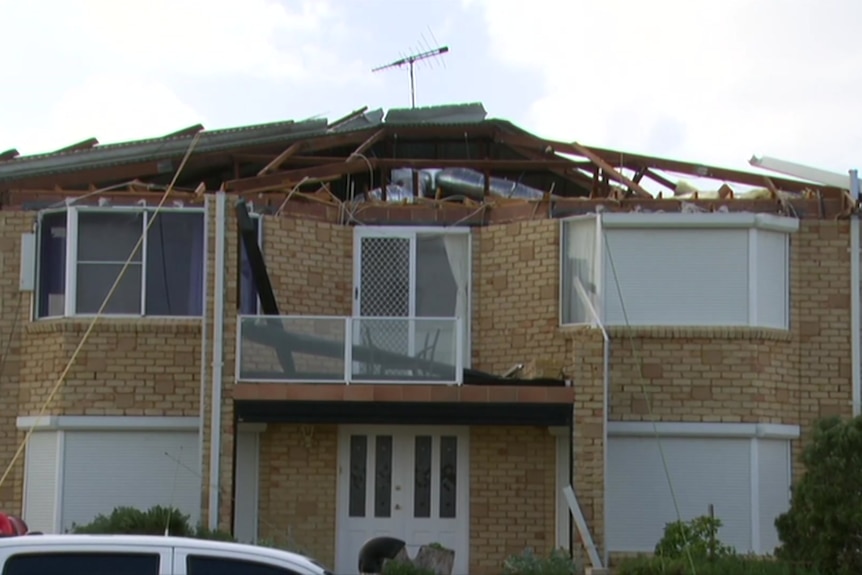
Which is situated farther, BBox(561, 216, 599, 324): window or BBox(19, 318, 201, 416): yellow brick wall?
BBox(561, 216, 599, 324): window

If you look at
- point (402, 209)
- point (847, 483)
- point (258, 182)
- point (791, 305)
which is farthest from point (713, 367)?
point (258, 182)

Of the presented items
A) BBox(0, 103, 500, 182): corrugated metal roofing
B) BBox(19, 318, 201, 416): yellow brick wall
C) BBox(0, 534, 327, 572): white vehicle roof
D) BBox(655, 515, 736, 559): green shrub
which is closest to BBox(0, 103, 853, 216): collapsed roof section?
BBox(0, 103, 500, 182): corrugated metal roofing

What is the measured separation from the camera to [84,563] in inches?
408

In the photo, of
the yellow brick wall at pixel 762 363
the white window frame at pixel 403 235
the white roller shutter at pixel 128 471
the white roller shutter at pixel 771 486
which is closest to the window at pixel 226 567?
the white roller shutter at pixel 128 471

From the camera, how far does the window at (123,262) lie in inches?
796

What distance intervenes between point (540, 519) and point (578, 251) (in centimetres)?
349

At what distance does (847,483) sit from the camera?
1769cm

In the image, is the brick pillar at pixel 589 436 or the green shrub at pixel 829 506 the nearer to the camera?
the green shrub at pixel 829 506

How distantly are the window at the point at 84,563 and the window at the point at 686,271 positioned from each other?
10445 mm

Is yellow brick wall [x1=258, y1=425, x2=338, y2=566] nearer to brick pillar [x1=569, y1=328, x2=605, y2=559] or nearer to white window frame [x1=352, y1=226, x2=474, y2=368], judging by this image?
white window frame [x1=352, y1=226, x2=474, y2=368]

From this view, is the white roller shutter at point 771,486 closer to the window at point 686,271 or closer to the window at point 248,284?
the window at point 686,271

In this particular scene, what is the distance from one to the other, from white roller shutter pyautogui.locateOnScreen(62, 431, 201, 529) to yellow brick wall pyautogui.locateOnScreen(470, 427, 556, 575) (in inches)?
140

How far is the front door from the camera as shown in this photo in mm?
20141

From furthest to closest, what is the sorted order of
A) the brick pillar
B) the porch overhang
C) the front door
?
1. the front door
2. the porch overhang
3. the brick pillar
